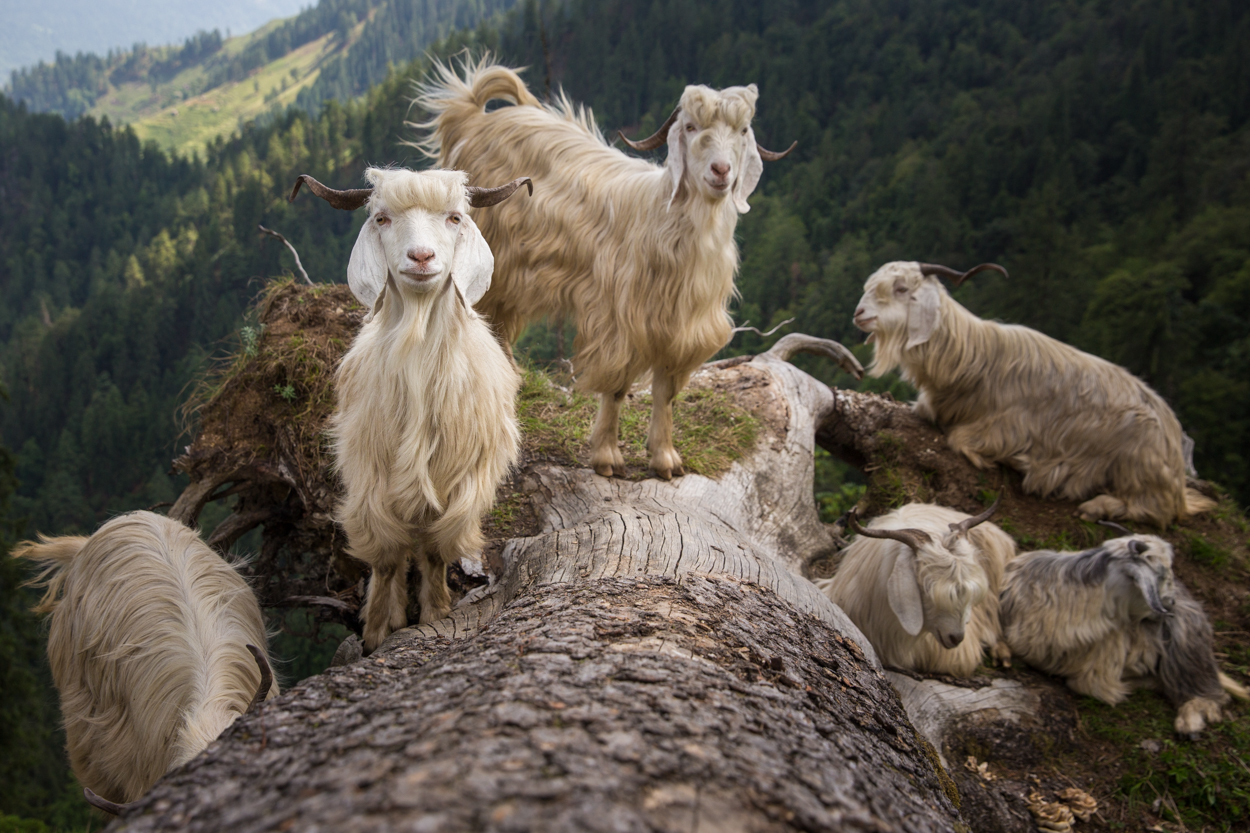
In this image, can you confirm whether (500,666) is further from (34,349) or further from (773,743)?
(34,349)

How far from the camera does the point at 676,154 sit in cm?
381

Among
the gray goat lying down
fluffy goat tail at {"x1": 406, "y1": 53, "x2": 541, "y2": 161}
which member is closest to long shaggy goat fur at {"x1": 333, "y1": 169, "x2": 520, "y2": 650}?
fluffy goat tail at {"x1": 406, "y1": 53, "x2": 541, "y2": 161}

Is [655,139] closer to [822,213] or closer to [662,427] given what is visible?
[662,427]

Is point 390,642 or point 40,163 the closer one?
point 390,642

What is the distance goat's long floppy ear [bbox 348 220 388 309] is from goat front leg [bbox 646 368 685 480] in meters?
1.84

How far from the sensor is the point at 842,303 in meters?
30.4

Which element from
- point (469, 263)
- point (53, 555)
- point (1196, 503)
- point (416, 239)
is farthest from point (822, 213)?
point (416, 239)

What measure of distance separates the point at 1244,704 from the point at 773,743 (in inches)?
179

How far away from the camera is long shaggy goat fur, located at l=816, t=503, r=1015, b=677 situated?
3916 millimetres

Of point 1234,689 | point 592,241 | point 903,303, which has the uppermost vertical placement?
point 592,241

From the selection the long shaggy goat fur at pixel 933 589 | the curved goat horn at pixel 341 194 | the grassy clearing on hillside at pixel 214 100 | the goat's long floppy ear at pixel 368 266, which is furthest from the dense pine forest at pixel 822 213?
the grassy clearing on hillside at pixel 214 100

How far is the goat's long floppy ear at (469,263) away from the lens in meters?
2.86

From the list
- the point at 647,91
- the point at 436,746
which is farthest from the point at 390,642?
the point at 647,91

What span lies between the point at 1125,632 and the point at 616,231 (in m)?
3.91
